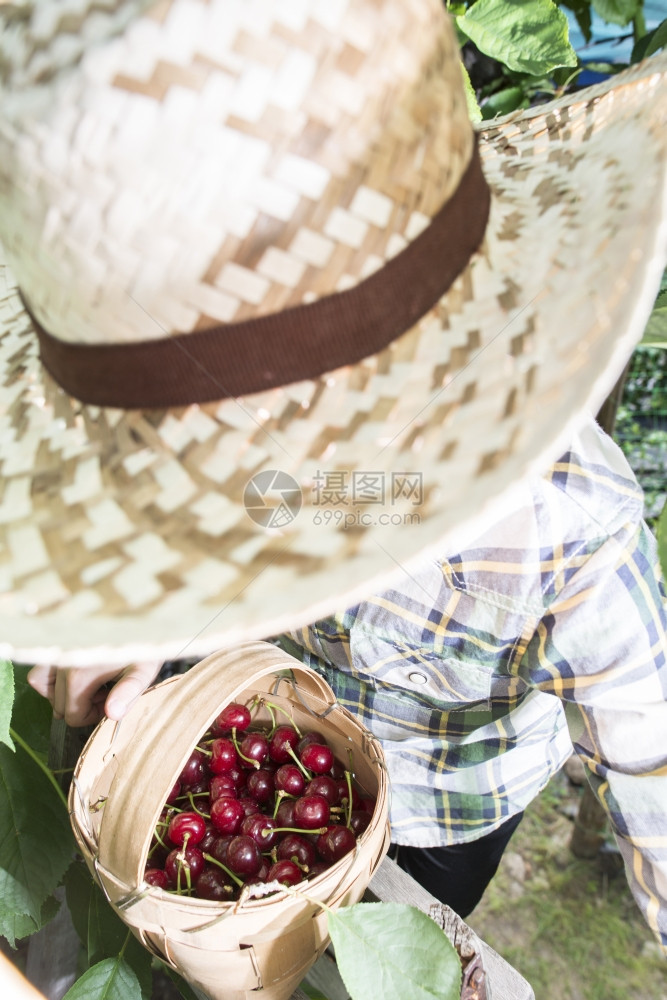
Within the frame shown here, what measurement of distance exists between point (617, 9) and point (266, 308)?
131cm

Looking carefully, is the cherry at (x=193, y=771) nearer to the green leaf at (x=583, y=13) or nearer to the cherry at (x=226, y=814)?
the cherry at (x=226, y=814)

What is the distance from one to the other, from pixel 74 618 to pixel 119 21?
326 mm

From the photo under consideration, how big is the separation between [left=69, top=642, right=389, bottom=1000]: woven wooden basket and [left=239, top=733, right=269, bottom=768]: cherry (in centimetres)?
16

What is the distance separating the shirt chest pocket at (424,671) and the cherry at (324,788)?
139 mm

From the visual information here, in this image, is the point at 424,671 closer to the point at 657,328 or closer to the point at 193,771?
the point at 193,771

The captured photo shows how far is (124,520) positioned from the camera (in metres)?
0.43

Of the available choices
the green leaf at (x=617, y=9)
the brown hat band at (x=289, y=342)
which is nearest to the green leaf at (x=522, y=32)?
the green leaf at (x=617, y=9)

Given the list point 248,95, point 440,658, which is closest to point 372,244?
point 248,95

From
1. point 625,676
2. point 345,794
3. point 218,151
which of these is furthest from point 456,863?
point 218,151

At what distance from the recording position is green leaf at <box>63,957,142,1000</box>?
747 millimetres

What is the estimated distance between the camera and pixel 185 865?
2.49 feet

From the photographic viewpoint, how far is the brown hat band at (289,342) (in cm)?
40

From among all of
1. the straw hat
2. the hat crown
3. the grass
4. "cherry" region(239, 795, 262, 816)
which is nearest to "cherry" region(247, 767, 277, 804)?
"cherry" region(239, 795, 262, 816)

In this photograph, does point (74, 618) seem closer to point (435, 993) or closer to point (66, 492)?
point (66, 492)
